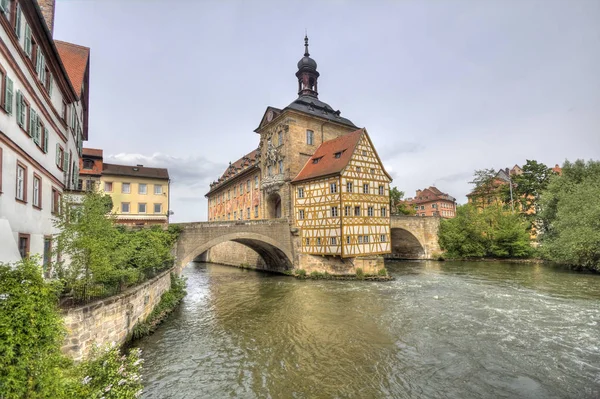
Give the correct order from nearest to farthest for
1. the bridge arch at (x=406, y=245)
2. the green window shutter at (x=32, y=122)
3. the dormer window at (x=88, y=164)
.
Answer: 1. the green window shutter at (x=32, y=122)
2. the dormer window at (x=88, y=164)
3. the bridge arch at (x=406, y=245)

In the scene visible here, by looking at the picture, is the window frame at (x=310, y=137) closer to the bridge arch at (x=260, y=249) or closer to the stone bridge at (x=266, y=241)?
the stone bridge at (x=266, y=241)

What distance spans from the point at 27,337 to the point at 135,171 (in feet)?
116

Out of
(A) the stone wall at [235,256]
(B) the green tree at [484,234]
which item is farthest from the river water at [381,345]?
(B) the green tree at [484,234]

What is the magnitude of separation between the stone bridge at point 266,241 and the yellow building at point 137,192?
9.14m

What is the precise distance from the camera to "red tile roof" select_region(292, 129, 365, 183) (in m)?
23.9

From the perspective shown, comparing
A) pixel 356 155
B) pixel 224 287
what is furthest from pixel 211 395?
pixel 356 155

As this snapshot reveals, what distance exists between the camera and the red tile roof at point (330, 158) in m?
23.9

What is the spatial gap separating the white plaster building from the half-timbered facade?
15741 mm

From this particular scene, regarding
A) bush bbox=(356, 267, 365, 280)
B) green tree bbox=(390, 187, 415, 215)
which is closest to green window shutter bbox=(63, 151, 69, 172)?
bush bbox=(356, 267, 365, 280)

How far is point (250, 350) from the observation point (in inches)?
399

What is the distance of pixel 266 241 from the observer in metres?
24.2

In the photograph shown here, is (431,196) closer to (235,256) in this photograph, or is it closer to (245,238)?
(235,256)

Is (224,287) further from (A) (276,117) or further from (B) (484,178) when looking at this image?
(B) (484,178)

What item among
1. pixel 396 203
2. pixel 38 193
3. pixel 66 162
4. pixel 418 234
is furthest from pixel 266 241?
pixel 396 203
